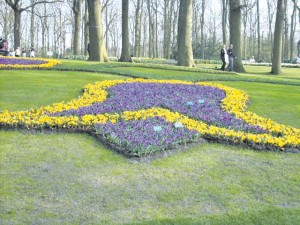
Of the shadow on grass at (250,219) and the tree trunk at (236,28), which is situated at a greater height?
the tree trunk at (236,28)

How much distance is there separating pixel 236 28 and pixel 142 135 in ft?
57.6

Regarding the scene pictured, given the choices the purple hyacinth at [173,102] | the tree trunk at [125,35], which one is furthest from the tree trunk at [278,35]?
the purple hyacinth at [173,102]

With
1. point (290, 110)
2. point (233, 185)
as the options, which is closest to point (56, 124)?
point (233, 185)

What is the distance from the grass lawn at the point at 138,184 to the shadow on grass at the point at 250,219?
0.03ft

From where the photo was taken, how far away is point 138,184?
517cm

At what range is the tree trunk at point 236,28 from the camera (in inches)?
878

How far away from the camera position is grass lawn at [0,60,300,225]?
4.42m

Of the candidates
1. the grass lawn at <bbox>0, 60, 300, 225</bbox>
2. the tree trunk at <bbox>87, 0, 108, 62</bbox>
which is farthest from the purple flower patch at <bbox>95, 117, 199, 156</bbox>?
the tree trunk at <bbox>87, 0, 108, 62</bbox>

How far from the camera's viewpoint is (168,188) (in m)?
5.10

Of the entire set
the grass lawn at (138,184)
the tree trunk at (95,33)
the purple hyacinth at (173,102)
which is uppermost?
the tree trunk at (95,33)

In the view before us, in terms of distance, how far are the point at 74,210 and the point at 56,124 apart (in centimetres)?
286

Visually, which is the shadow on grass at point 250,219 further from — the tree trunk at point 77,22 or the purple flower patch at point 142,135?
the tree trunk at point 77,22

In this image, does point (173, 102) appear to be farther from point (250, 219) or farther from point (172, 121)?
point (250, 219)

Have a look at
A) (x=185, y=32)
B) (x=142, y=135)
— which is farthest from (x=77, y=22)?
(x=142, y=135)
